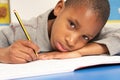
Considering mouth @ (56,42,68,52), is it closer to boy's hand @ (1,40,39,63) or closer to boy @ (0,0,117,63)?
boy @ (0,0,117,63)

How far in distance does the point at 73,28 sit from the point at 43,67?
7.9 inches

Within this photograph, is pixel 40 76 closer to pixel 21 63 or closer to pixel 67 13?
pixel 21 63

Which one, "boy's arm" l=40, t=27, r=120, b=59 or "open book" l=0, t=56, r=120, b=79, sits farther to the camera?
"boy's arm" l=40, t=27, r=120, b=59

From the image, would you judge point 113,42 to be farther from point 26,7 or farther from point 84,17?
point 26,7

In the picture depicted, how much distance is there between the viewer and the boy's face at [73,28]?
69 centimetres

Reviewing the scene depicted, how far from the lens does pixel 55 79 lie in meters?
0.47

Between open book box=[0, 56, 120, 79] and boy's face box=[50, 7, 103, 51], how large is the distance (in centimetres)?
12

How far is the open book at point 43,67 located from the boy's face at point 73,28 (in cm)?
12

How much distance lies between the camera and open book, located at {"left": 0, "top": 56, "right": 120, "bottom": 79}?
1.58 ft

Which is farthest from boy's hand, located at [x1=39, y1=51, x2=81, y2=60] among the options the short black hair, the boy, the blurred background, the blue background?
the blue background

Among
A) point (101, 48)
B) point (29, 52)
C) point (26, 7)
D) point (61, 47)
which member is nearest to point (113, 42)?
point (101, 48)

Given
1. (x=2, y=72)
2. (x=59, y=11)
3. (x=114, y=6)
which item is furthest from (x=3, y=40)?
(x=114, y=6)

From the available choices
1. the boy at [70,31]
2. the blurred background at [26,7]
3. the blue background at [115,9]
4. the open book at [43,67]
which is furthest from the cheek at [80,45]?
the blue background at [115,9]

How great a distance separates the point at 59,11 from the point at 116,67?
0.91 feet
